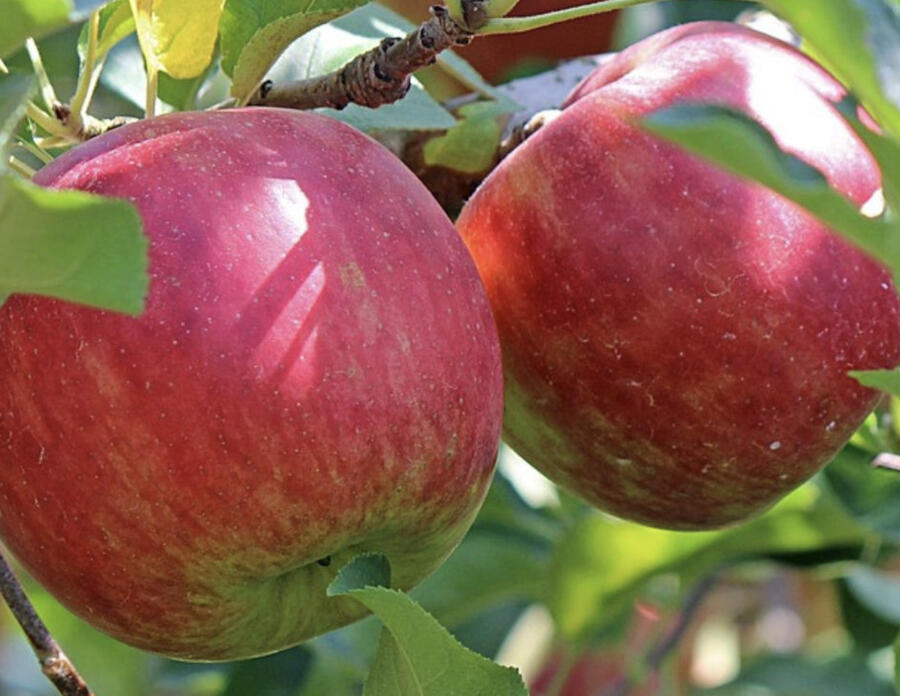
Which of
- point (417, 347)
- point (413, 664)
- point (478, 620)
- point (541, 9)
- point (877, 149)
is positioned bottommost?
point (478, 620)

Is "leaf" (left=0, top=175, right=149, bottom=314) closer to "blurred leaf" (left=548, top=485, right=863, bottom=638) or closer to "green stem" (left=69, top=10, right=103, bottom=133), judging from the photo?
"green stem" (left=69, top=10, right=103, bottom=133)

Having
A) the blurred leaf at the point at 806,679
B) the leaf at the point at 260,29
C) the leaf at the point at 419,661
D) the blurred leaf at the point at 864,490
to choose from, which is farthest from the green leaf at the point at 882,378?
the blurred leaf at the point at 806,679

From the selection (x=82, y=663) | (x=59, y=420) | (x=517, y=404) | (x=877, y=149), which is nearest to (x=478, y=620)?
(x=82, y=663)

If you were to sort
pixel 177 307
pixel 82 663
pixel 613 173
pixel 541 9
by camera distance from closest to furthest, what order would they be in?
pixel 177 307 → pixel 613 173 → pixel 82 663 → pixel 541 9

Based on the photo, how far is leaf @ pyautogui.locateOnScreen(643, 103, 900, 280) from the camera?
1.47 ft

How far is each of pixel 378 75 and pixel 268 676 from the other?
0.68 metres

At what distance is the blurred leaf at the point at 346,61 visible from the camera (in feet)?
3.01

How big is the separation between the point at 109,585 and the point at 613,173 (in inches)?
13.8

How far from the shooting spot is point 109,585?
0.69 metres

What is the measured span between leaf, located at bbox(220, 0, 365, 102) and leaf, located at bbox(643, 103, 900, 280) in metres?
0.32

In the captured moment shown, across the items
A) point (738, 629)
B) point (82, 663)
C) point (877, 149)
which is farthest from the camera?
point (738, 629)

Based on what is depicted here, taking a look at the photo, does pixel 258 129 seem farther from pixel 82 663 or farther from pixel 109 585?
pixel 82 663

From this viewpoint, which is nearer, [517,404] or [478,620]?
[517,404]

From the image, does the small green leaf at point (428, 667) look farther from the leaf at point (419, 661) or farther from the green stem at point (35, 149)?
the green stem at point (35, 149)
